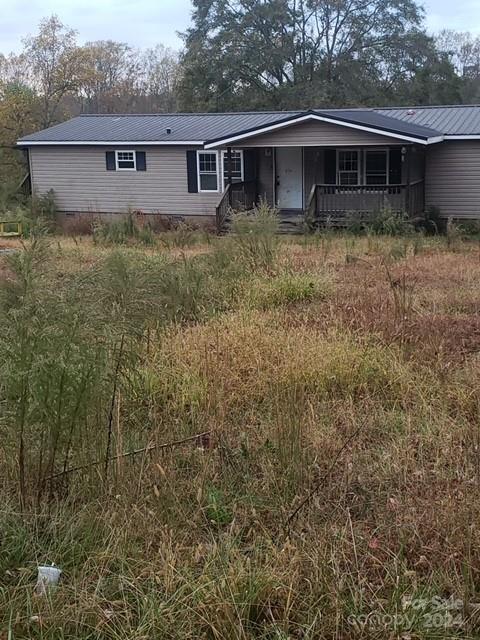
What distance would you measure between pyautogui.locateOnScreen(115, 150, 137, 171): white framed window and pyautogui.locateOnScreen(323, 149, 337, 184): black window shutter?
20.8 ft

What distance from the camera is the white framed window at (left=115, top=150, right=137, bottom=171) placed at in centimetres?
2409

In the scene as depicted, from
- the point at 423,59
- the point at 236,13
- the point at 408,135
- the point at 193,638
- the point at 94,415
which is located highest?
the point at 236,13

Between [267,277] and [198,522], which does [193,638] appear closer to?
[198,522]

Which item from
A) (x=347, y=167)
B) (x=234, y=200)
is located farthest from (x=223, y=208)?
(x=347, y=167)

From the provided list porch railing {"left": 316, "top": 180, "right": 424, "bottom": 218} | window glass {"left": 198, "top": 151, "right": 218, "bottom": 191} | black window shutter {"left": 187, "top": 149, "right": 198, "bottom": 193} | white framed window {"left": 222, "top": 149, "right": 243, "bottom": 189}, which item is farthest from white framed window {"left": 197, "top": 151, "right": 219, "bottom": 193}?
porch railing {"left": 316, "top": 180, "right": 424, "bottom": 218}

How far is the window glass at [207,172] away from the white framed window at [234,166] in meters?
0.42

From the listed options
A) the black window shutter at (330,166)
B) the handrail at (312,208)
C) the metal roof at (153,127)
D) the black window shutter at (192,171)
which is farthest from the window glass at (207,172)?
the handrail at (312,208)

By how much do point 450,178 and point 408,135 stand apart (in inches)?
121

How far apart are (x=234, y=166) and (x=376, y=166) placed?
453 centimetres

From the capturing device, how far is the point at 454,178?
70.8ft

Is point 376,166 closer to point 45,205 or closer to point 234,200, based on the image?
point 234,200

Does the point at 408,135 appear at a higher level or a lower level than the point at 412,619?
higher

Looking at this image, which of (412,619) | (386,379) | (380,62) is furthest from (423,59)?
(412,619)

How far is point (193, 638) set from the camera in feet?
8.50
